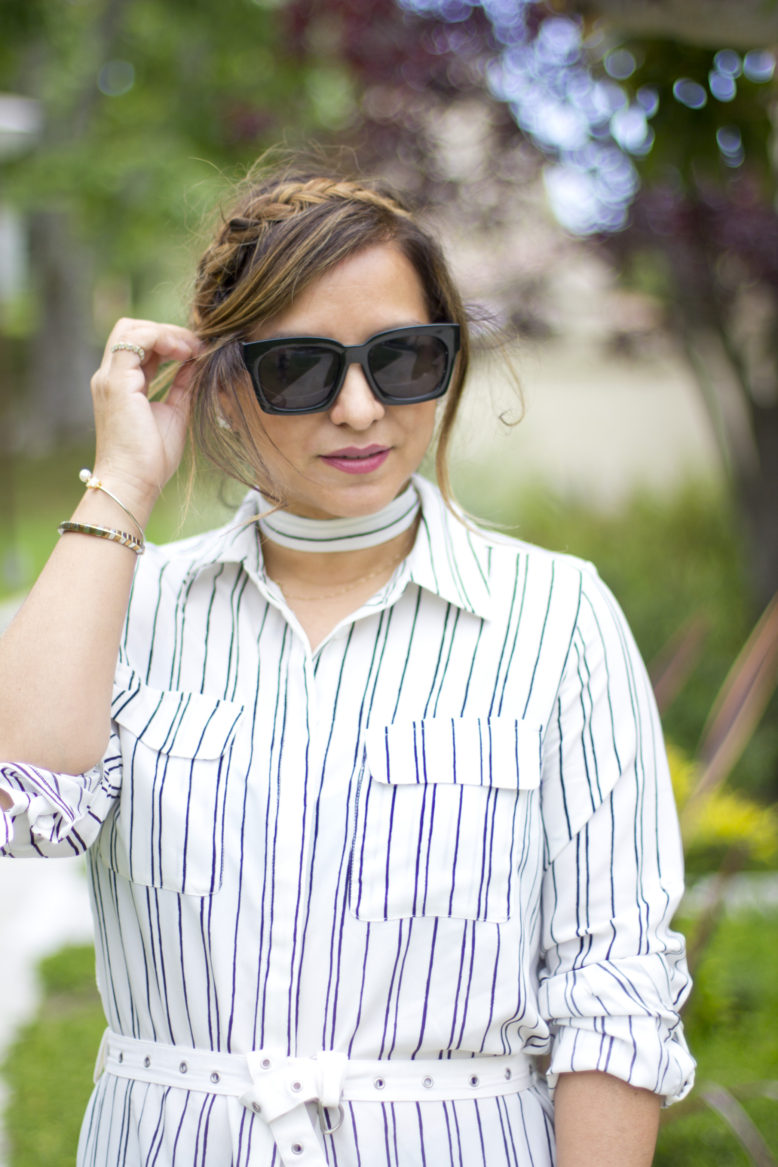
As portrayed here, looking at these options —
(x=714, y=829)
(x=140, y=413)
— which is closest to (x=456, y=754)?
(x=140, y=413)

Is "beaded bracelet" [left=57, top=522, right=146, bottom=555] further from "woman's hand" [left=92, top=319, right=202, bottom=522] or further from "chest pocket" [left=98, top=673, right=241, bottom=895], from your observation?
"chest pocket" [left=98, top=673, right=241, bottom=895]

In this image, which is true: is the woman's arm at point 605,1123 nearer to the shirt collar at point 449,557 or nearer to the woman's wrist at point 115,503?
the shirt collar at point 449,557

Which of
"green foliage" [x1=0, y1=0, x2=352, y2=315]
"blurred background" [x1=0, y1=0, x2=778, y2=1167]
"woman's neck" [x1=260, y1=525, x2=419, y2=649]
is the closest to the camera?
"woman's neck" [x1=260, y1=525, x2=419, y2=649]

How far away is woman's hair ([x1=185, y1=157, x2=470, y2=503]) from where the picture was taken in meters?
1.56

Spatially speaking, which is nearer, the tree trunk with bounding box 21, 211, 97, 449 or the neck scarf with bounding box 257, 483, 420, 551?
the neck scarf with bounding box 257, 483, 420, 551

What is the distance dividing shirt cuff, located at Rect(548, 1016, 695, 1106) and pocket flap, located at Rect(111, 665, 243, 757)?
57 centimetres

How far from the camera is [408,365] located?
1.58m

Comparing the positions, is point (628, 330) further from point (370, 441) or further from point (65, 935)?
point (370, 441)

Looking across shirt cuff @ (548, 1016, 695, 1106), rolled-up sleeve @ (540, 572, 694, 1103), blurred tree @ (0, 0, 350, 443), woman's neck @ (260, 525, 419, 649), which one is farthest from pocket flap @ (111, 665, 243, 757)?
blurred tree @ (0, 0, 350, 443)

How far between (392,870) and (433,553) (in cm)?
45

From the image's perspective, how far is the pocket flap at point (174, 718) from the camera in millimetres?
1511

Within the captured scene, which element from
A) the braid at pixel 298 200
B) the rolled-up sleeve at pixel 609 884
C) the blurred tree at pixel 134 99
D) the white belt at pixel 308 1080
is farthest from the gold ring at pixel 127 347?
the blurred tree at pixel 134 99

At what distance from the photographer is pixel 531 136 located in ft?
16.0

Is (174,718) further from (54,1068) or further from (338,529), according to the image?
(54,1068)
